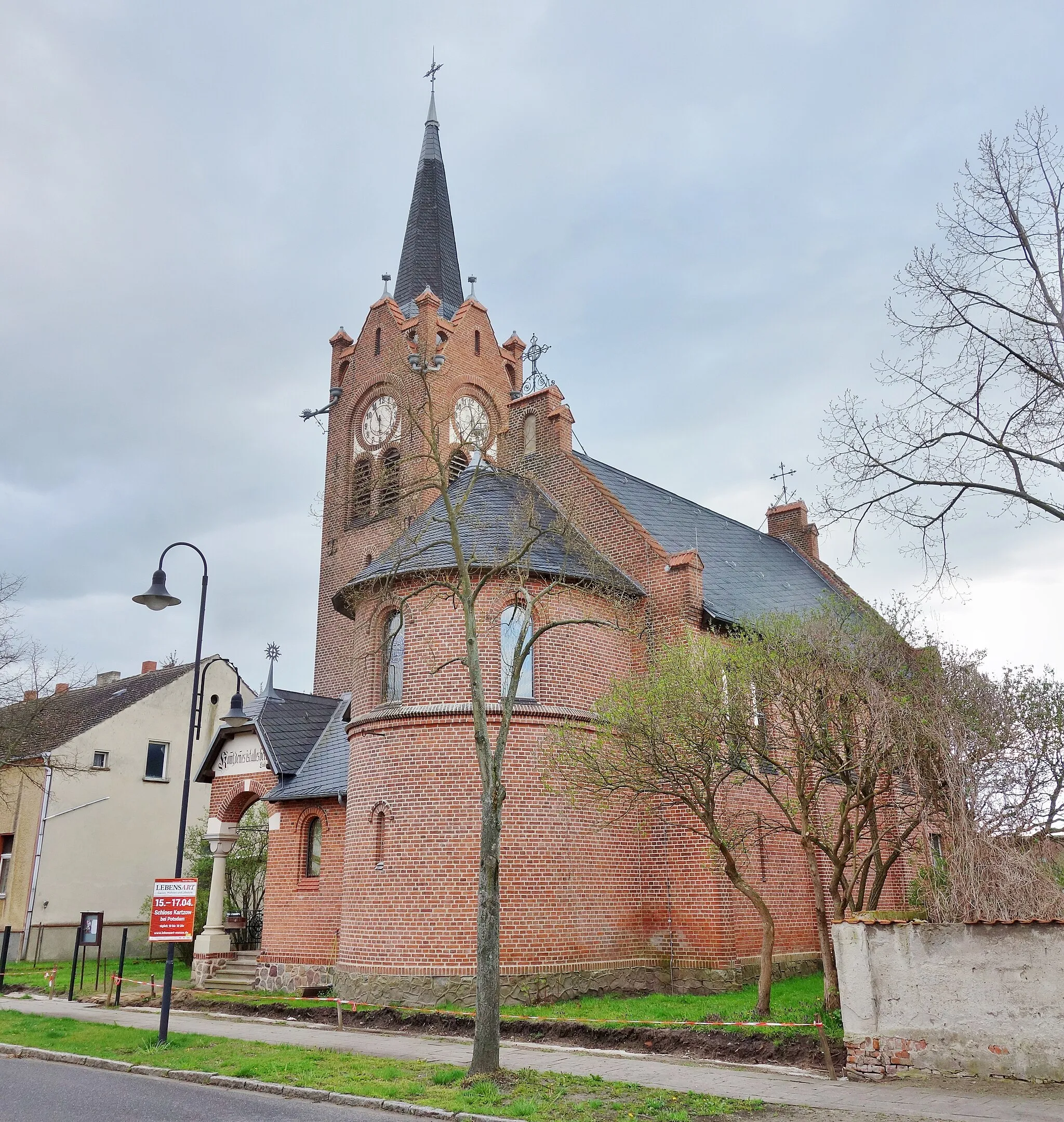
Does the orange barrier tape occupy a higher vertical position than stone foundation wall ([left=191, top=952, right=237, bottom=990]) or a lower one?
lower

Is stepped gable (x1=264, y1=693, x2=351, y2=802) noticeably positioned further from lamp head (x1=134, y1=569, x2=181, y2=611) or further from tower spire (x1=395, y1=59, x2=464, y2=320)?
tower spire (x1=395, y1=59, x2=464, y2=320)

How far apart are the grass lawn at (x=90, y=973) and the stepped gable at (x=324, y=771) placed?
4105 mm

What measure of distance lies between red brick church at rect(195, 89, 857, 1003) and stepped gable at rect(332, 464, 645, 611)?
112mm

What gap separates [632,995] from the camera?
679 inches

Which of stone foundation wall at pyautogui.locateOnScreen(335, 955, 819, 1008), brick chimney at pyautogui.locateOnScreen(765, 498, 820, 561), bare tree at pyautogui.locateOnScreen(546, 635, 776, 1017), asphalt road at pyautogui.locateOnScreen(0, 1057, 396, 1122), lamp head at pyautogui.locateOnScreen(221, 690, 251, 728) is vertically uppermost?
brick chimney at pyautogui.locateOnScreen(765, 498, 820, 561)

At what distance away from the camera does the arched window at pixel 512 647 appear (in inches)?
706

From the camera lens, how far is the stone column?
21781mm

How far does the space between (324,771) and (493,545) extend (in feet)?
21.7

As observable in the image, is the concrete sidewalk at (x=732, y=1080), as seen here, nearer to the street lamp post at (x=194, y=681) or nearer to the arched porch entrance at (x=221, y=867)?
the street lamp post at (x=194, y=681)

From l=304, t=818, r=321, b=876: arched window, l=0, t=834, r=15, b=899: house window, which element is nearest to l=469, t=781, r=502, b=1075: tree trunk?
l=304, t=818, r=321, b=876: arched window

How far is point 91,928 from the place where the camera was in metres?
20.5

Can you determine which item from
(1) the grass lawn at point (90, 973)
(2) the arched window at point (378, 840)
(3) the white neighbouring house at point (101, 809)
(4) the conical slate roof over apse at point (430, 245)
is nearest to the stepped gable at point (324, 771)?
(2) the arched window at point (378, 840)

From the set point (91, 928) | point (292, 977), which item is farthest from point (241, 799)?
point (292, 977)

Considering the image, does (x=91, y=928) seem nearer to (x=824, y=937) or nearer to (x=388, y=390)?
(x=824, y=937)
